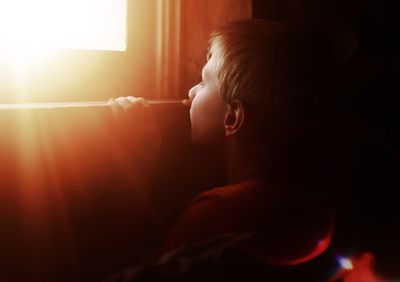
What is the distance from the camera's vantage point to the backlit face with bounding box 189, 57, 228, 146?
3.62ft

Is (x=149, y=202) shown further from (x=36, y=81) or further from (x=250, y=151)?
(x=36, y=81)

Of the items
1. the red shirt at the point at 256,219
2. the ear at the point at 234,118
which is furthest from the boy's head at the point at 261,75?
the red shirt at the point at 256,219

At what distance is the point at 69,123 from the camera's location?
89cm

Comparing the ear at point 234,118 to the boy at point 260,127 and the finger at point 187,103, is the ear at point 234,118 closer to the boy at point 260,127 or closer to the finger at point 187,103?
the boy at point 260,127

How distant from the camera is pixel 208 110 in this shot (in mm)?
1115

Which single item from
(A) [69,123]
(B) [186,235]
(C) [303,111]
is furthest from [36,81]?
(C) [303,111]

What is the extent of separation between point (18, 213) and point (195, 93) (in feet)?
1.56

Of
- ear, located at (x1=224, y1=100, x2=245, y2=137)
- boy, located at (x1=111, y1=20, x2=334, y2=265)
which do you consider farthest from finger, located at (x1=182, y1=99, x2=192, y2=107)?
ear, located at (x1=224, y1=100, x2=245, y2=137)

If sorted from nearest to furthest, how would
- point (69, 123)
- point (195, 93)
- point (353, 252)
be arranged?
point (69, 123), point (353, 252), point (195, 93)

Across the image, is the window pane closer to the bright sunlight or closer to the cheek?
the bright sunlight

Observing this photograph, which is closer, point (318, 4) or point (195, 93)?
point (195, 93)

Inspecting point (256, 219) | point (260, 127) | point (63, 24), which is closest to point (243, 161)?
point (260, 127)

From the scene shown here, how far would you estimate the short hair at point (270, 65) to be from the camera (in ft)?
3.35

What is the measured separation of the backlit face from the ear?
0.01 meters
